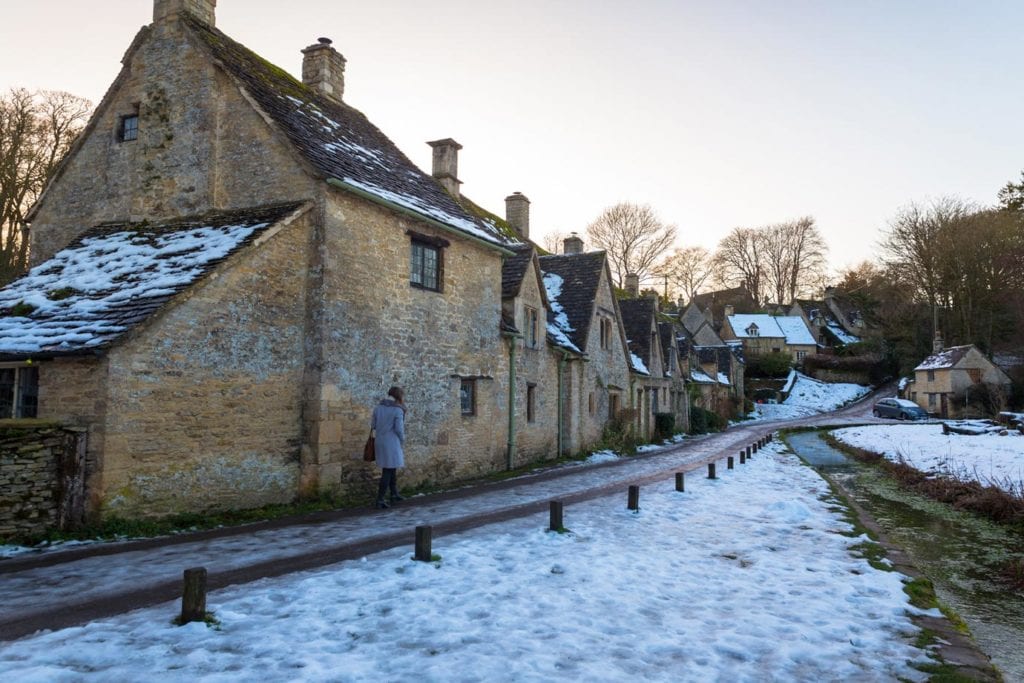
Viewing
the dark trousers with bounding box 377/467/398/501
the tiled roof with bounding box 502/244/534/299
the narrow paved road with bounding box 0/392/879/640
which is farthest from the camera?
the tiled roof with bounding box 502/244/534/299

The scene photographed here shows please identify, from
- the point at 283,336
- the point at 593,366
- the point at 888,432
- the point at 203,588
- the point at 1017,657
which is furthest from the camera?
the point at 888,432

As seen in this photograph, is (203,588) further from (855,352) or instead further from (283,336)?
(855,352)

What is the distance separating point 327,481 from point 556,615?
7.27 m

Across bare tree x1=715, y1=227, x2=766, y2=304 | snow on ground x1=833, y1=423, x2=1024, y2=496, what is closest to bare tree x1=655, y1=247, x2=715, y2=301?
bare tree x1=715, y1=227, x2=766, y2=304

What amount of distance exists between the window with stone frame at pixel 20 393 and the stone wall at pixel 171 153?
472 centimetres

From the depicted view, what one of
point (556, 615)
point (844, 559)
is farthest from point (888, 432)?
A: point (556, 615)

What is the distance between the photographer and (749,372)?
68.4 meters

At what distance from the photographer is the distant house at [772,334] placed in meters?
74.8

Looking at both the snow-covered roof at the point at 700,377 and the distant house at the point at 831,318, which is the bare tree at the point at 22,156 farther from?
the distant house at the point at 831,318

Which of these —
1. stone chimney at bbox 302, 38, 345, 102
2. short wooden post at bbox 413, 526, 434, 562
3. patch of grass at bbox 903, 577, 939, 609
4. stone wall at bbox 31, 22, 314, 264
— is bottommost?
patch of grass at bbox 903, 577, 939, 609

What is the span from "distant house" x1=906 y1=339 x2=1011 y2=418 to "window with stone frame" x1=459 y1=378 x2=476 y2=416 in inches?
1712

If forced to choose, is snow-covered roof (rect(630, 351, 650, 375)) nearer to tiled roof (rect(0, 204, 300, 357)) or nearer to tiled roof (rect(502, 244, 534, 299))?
tiled roof (rect(502, 244, 534, 299))

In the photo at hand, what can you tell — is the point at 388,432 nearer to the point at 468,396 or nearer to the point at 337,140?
the point at 468,396

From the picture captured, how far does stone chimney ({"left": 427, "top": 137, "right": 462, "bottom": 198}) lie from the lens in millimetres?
24906
